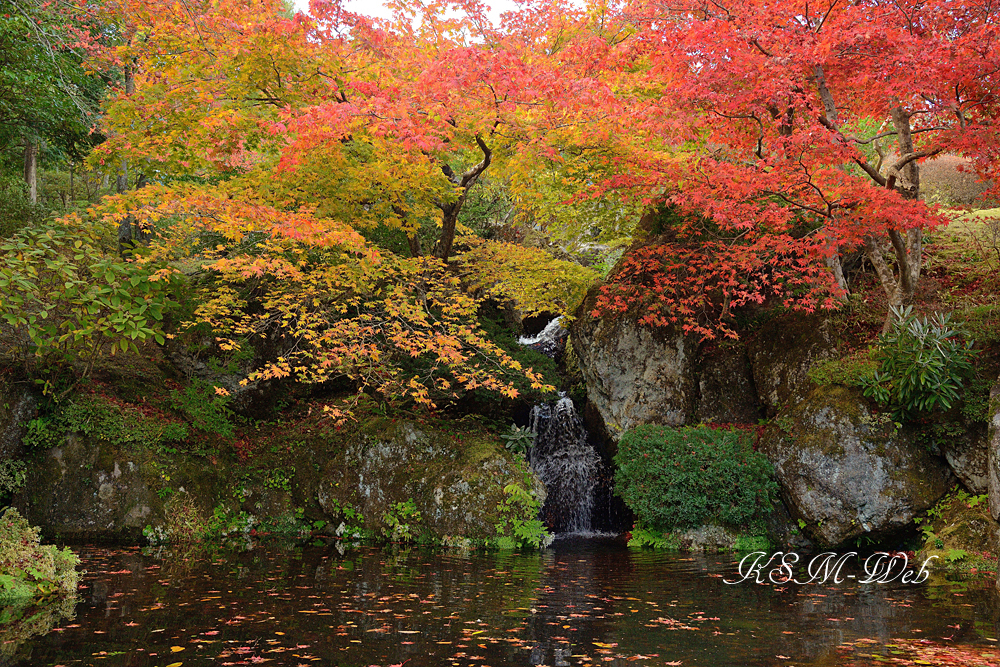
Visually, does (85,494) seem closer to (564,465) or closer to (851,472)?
(564,465)

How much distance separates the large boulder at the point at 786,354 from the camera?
11.4 meters

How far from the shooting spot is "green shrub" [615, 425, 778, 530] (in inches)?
404

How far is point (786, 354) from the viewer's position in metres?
11.9

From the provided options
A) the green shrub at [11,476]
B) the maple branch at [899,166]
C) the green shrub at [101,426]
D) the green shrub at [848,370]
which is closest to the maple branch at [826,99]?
the maple branch at [899,166]

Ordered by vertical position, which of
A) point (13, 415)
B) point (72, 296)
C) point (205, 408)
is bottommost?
point (13, 415)

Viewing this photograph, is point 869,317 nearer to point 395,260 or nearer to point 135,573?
point 395,260

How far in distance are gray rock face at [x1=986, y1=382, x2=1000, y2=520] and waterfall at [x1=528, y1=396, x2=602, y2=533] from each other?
20.5ft

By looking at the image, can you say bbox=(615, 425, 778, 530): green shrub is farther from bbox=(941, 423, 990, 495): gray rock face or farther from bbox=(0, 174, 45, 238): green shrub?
bbox=(0, 174, 45, 238): green shrub

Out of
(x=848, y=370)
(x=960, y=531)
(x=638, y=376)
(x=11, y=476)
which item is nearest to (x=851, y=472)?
(x=960, y=531)

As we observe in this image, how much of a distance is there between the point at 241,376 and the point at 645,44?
384 inches

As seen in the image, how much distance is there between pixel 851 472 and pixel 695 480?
223 centimetres

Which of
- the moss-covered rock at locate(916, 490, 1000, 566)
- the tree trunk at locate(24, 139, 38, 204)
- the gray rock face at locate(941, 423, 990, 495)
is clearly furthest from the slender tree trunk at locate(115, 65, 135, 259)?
the gray rock face at locate(941, 423, 990, 495)

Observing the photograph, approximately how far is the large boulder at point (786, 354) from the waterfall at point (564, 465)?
3461 mm

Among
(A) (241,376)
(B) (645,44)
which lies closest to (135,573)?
(A) (241,376)
